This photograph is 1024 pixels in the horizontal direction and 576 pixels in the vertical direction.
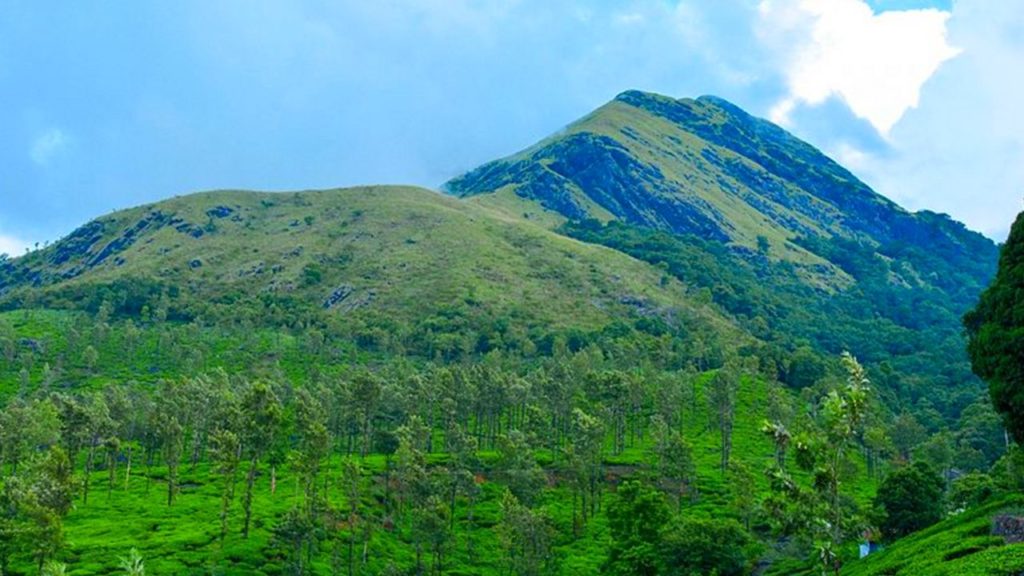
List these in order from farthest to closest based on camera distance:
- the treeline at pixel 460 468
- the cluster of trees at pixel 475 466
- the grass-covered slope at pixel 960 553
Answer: the treeline at pixel 460 468 → the cluster of trees at pixel 475 466 → the grass-covered slope at pixel 960 553

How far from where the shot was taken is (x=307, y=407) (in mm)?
130500

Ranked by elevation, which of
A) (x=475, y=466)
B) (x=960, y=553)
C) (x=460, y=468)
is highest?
(x=460, y=468)

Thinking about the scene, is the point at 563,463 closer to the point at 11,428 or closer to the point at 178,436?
the point at 178,436

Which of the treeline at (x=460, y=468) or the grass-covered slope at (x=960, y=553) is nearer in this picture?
the grass-covered slope at (x=960, y=553)

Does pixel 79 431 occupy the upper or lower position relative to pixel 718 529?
upper

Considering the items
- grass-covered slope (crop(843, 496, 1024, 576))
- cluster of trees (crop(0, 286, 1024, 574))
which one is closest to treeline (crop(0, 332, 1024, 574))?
cluster of trees (crop(0, 286, 1024, 574))

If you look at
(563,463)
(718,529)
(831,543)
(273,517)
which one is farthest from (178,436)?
(831,543)

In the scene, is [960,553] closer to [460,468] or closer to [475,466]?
[460,468]

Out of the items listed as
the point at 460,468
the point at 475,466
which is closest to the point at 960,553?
the point at 460,468

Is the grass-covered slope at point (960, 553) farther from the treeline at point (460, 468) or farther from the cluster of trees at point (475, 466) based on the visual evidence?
the cluster of trees at point (475, 466)

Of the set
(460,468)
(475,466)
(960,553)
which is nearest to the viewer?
(960,553)

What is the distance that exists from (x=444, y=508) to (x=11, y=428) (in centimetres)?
7553

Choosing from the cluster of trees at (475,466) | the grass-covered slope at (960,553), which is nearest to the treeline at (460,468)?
the cluster of trees at (475,466)

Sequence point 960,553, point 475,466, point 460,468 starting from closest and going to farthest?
1. point 960,553
2. point 460,468
3. point 475,466
